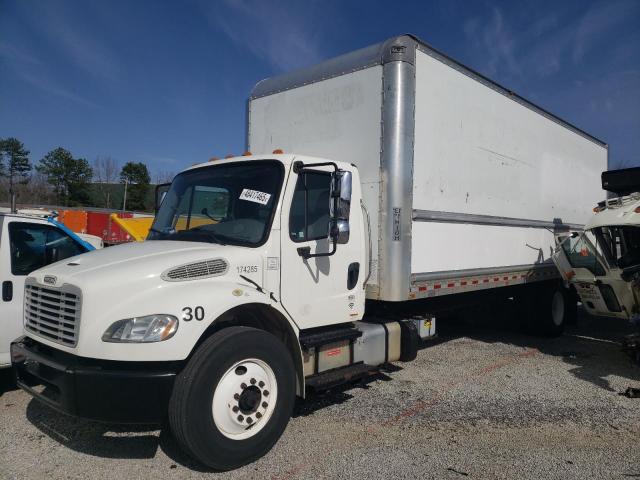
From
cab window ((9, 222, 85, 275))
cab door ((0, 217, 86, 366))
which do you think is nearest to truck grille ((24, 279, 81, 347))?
cab door ((0, 217, 86, 366))

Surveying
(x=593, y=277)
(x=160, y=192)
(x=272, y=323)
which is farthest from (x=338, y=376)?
(x=593, y=277)

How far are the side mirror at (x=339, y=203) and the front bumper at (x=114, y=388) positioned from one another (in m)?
1.66

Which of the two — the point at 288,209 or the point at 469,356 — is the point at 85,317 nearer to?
the point at 288,209

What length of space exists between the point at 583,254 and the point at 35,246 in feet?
24.1

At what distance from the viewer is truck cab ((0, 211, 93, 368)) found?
4.95 metres

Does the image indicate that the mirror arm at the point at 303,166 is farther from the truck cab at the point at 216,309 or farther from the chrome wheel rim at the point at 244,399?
the chrome wheel rim at the point at 244,399

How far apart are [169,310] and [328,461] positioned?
5.76 feet

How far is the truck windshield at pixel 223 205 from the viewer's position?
4211mm

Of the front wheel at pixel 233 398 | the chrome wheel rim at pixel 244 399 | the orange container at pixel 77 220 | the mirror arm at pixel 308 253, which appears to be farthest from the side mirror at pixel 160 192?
the orange container at pixel 77 220

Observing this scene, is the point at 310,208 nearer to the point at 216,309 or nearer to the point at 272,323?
the point at 272,323

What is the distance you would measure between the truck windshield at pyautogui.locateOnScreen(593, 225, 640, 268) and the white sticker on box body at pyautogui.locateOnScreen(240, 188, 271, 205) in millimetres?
5315

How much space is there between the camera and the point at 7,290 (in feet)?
16.5

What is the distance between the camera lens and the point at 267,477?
362 cm

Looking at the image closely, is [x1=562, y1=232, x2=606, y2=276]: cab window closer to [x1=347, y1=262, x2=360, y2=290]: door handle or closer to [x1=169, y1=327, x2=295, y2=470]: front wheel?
[x1=347, y1=262, x2=360, y2=290]: door handle
